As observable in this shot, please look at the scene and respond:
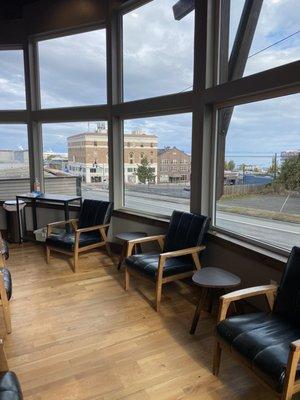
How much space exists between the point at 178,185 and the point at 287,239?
155 cm

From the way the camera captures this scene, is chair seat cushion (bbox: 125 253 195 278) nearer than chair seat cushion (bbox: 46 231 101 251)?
Yes

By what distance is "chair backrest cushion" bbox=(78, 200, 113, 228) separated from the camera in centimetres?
416

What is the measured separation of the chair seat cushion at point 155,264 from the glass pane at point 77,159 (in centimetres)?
179

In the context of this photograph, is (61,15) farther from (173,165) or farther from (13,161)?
(173,165)

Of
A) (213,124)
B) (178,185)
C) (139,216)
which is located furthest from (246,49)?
(139,216)

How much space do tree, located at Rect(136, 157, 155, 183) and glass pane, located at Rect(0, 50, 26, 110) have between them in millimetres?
2398

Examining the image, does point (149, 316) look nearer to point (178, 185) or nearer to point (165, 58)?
point (178, 185)

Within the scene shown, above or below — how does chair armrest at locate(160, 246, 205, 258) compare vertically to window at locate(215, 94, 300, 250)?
below

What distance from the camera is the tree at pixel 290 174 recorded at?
2498 millimetres

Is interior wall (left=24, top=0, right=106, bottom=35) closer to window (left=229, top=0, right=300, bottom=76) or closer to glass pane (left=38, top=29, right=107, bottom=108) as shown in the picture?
glass pane (left=38, top=29, right=107, bottom=108)

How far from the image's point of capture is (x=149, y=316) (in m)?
2.76

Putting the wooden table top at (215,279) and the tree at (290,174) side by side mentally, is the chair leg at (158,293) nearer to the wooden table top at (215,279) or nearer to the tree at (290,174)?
the wooden table top at (215,279)

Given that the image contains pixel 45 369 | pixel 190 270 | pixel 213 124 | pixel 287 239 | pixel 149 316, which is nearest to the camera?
pixel 45 369

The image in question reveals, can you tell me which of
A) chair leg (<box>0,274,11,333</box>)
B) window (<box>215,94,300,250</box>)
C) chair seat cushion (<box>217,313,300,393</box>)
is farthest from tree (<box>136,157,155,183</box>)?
chair seat cushion (<box>217,313,300,393</box>)
